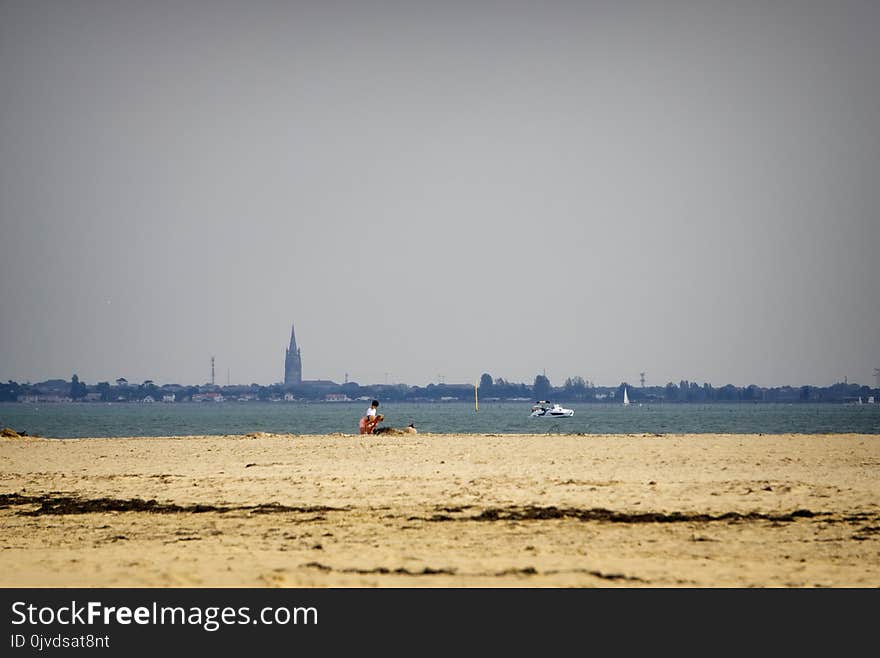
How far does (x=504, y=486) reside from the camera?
56.0 feet

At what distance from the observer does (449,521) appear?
1338 centimetres

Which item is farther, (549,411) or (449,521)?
(549,411)

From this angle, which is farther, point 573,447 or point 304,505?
point 573,447

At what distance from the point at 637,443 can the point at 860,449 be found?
6634 millimetres

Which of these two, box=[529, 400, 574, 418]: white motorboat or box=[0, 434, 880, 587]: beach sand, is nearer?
box=[0, 434, 880, 587]: beach sand

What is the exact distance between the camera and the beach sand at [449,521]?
10.1 m

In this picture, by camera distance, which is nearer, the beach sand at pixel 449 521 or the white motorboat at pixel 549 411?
the beach sand at pixel 449 521

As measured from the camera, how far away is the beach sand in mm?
10125
